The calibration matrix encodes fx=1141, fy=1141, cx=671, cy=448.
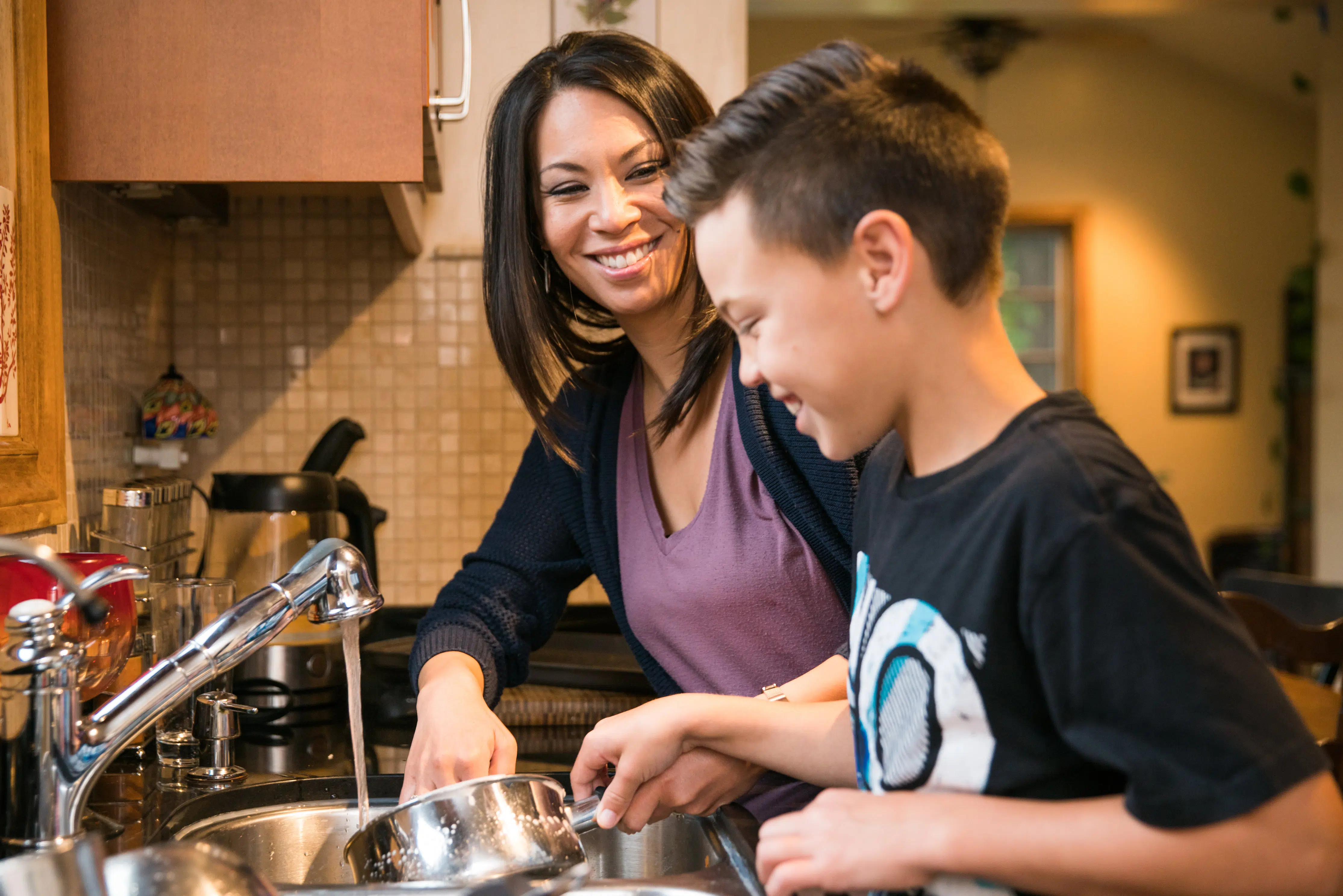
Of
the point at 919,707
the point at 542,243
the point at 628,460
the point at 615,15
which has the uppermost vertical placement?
the point at 615,15

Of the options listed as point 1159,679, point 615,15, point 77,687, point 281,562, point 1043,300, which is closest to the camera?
point 1159,679

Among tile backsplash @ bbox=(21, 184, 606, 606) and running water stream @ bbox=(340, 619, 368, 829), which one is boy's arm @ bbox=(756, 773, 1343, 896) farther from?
tile backsplash @ bbox=(21, 184, 606, 606)

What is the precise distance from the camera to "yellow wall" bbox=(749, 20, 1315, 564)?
5.51 metres

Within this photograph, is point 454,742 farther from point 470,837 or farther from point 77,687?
point 77,687

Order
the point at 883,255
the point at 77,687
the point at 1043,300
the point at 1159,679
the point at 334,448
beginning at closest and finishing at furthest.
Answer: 1. the point at 1159,679
2. the point at 883,255
3. the point at 77,687
4. the point at 334,448
5. the point at 1043,300

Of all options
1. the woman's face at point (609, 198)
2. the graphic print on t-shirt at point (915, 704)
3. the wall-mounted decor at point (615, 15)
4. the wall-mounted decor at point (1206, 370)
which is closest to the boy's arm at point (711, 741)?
the graphic print on t-shirt at point (915, 704)

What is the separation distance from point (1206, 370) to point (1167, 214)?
782mm

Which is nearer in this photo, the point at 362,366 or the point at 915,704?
the point at 915,704

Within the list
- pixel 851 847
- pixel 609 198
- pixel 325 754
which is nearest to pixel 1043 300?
pixel 609 198

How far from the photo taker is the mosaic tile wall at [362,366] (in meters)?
1.88

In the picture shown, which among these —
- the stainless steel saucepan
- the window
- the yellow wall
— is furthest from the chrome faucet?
the yellow wall

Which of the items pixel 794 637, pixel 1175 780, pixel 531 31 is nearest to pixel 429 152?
pixel 531 31

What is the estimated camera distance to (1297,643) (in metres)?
2.45

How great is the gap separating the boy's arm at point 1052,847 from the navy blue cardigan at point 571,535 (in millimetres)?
427
